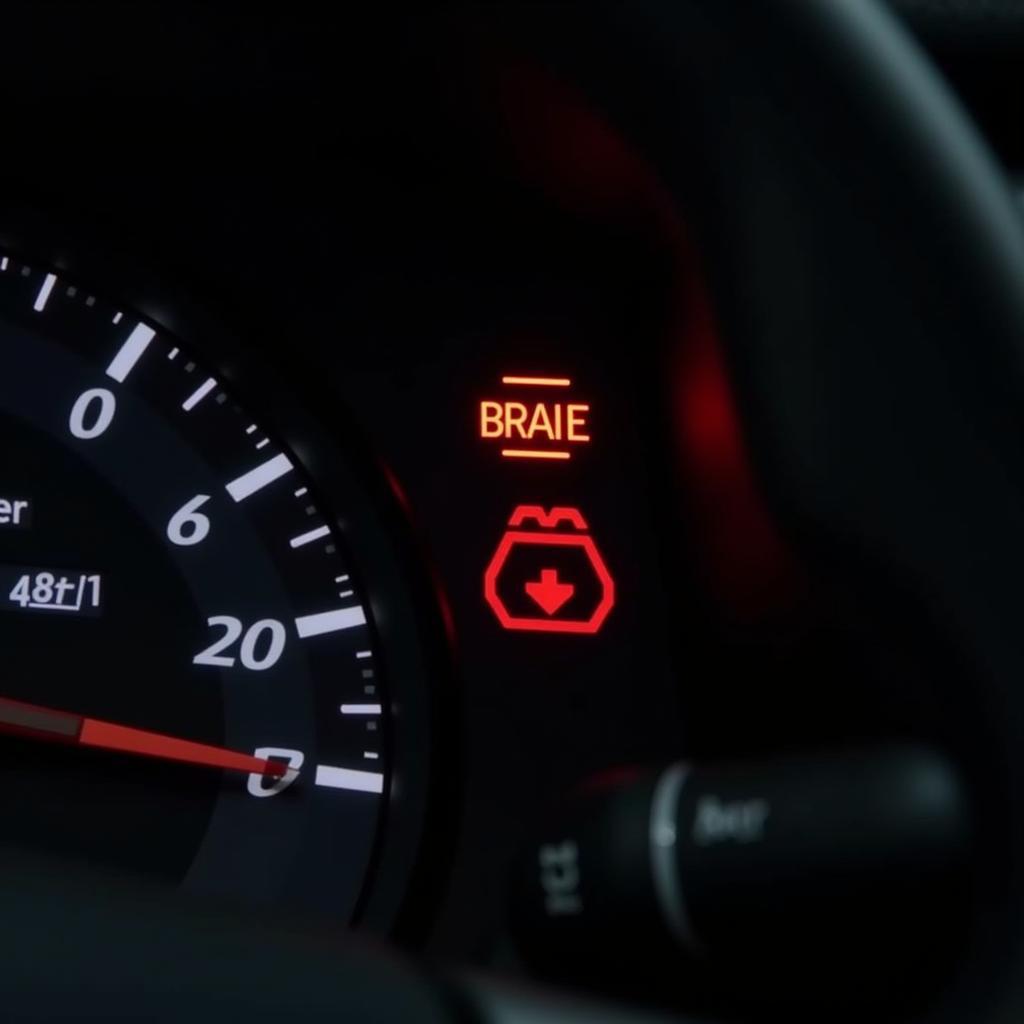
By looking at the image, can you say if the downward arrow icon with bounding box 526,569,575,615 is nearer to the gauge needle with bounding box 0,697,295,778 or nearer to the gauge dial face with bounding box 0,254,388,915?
the gauge dial face with bounding box 0,254,388,915

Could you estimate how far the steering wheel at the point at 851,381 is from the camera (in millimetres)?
691

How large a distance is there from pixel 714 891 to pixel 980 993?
119 millimetres

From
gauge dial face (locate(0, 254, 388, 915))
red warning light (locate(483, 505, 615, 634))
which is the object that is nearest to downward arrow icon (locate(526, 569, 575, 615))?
red warning light (locate(483, 505, 615, 634))

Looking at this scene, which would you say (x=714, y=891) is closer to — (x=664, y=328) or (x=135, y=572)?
(x=664, y=328)

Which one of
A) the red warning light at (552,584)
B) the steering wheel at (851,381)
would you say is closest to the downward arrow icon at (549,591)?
the red warning light at (552,584)

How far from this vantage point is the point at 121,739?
142 centimetres

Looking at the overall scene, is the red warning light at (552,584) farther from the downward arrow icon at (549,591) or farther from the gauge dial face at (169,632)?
the gauge dial face at (169,632)

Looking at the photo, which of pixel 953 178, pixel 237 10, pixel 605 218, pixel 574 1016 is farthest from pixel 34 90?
pixel 574 1016

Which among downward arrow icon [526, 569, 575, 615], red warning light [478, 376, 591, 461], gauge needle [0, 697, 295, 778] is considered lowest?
gauge needle [0, 697, 295, 778]

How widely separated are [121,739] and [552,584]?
0.35 m

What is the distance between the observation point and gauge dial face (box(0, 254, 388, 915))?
1.42 meters

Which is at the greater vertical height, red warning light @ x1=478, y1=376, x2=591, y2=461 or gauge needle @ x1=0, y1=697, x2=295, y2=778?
red warning light @ x1=478, y1=376, x2=591, y2=461

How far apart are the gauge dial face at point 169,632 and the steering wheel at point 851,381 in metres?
0.63

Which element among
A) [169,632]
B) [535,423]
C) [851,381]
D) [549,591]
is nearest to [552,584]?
[549,591]
